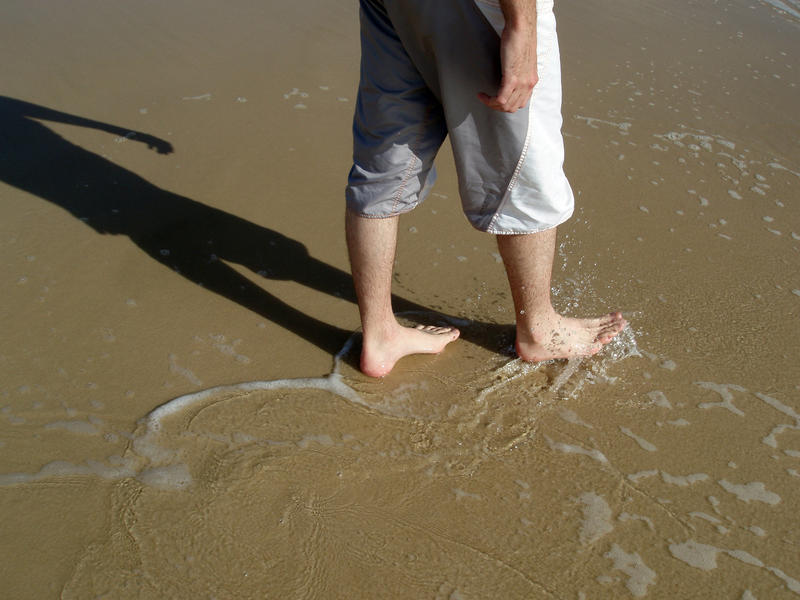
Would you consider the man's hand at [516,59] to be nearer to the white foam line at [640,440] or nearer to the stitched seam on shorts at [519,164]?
the stitched seam on shorts at [519,164]

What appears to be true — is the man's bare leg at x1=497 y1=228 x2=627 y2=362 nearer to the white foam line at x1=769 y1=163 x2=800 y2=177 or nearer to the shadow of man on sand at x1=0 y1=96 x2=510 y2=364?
the shadow of man on sand at x1=0 y1=96 x2=510 y2=364

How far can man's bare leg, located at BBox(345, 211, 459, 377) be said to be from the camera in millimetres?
2158

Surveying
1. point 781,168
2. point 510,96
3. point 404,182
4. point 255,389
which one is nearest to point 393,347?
point 255,389

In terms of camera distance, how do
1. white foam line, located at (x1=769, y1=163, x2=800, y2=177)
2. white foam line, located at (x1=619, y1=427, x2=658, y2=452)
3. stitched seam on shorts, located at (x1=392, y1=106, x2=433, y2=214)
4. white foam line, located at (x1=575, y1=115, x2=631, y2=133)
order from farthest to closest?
white foam line, located at (x1=575, y1=115, x2=631, y2=133)
white foam line, located at (x1=769, y1=163, x2=800, y2=177)
white foam line, located at (x1=619, y1=427, x2=658, y2=452)
stitched seam on shorts, located at (x1=392, y1=106, x2=433, y2=214)

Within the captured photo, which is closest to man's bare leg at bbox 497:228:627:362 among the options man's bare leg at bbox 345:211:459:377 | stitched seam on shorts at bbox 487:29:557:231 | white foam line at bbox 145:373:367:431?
stitched seam on shorts at bbox 487:29:557:231

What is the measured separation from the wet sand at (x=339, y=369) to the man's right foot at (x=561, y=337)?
0.20ft

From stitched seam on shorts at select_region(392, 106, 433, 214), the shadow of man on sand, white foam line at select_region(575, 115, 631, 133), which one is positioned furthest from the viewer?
white foam line at select_region(575, 115, 631, 133)

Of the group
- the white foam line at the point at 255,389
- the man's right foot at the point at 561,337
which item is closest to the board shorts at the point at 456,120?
the man's right foot at the point at 561,337

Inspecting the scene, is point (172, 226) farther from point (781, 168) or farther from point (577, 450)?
point (781, 168)

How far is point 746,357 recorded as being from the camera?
8.20 ft

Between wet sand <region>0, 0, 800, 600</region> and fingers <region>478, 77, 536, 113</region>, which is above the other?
fingers <region>478, 77, 536, 113</region>

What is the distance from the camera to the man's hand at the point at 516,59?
5.46 ft

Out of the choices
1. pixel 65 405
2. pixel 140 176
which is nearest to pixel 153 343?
pixel 65 405

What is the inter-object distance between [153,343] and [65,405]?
0.36 m
